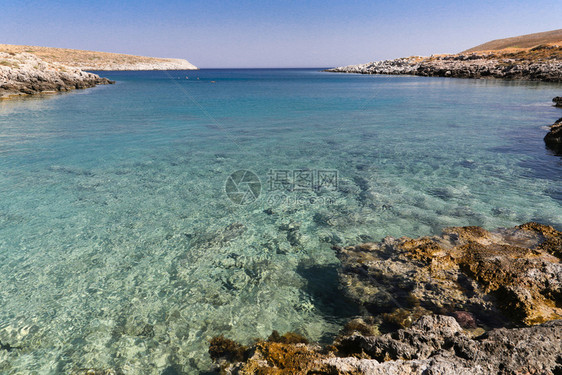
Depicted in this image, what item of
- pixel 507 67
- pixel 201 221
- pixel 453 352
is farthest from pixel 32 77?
pixel 507 67

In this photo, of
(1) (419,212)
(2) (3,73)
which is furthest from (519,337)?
(2) (3,73)

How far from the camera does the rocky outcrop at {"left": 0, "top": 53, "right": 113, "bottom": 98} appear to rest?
4678cm

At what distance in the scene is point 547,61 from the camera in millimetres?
78125

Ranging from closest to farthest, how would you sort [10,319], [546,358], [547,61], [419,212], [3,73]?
[546,358] → [10,319] → [419,212] → [3,73] → [547,61]

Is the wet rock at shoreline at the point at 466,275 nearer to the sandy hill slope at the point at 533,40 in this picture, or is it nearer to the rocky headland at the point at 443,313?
the rocky headland at the point at 443,313

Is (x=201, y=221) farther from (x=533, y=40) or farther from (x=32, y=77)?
(x=533, y=40)

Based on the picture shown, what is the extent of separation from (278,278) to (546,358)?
16.9 feet

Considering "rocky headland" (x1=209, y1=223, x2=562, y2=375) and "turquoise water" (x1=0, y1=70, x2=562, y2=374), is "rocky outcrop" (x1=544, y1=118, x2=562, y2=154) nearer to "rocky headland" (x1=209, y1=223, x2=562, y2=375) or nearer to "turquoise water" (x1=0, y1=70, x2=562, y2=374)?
"turquoise water" (x1=0, y1=70, x2=562, y2=374)

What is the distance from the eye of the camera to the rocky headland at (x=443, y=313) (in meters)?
4.06

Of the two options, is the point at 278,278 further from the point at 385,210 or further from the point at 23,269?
the point at 23,269

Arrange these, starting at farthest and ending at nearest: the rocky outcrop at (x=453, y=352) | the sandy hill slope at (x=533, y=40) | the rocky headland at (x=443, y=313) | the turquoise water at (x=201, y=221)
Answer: the sandy hill slope at (x=533, y=40)
the turquoise water at (x=201, y=221)
the rocky headland at (x=443, y=313)
the rocky outcrop at (x=453, y=352)

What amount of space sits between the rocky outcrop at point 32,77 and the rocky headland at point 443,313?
187 feet

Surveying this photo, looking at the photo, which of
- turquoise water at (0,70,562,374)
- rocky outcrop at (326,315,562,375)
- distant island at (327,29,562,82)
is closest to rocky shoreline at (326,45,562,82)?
distant island at (327,29,562,82)

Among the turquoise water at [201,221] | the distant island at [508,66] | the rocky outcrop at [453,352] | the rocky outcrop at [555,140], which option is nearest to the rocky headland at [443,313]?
the rocky outcrop at [453,352]
